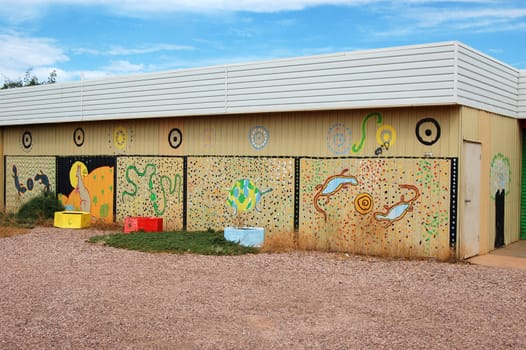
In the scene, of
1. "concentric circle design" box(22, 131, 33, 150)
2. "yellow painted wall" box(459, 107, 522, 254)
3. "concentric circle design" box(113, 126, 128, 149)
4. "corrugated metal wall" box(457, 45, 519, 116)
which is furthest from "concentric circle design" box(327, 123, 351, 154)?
"concentric circle design" box(22, 131, 33, 150)

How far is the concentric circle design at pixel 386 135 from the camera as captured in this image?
12.8 metres

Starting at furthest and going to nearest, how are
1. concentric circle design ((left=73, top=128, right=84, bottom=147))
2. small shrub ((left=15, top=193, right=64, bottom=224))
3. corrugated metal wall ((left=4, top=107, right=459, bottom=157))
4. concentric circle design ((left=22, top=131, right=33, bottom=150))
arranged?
concentric circle design ((left=22, top=131, right=33, bottom=150)), concentric circle design ((left=73, top=128, right=84, bottom=147)), small shrub ((left=15, top=193, right=64, bottom=224)), corrugated metal wall ((left=4, top=107, right=459, bottom=157))

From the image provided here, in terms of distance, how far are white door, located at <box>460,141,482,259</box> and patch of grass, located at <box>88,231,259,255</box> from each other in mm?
4256

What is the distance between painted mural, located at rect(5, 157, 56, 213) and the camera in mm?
19875

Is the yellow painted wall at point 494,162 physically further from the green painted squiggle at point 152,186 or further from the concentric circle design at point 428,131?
the green painted squiggle at point 152,186

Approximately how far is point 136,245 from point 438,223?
20.8 ft

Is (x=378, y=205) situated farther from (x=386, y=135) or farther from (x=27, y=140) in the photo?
(x=27, y=140)

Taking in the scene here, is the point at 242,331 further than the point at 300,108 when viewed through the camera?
No

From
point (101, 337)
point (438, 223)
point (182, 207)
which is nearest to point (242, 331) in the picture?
point (101, 337)

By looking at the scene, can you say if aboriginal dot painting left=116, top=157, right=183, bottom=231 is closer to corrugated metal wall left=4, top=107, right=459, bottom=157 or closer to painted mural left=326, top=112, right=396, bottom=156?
corrugated metal wall left=4, top=107, right=459, bottom=157

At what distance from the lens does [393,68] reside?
12305 mm

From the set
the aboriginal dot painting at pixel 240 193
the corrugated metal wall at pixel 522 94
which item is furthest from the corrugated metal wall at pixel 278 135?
the corrugated metal wall at pixel 522 94

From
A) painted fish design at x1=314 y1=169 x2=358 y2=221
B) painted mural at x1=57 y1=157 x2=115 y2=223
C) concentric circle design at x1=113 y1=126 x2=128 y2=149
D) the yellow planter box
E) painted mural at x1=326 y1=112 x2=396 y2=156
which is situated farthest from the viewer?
painted mural at x1=57 y1=157 x2=115 y2=223

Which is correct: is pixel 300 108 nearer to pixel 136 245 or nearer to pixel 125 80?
pixel 136 245
